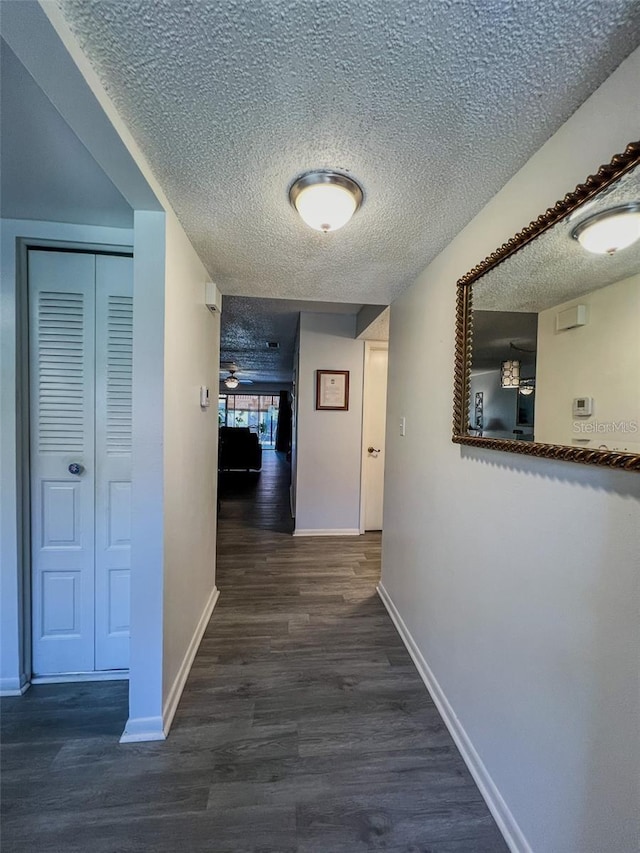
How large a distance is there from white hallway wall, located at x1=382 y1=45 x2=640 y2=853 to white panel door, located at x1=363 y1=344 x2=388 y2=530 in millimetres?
2079

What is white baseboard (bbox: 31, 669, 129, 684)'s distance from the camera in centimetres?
155

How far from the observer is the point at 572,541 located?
0.84m

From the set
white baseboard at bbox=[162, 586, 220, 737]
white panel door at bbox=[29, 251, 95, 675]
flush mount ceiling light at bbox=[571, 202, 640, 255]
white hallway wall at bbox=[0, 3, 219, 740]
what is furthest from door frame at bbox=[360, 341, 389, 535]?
flush mount ceiling light at bbox=[571, 202, 640, 255]

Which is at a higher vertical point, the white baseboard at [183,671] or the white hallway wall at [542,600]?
the white hallway wall at [542,600]

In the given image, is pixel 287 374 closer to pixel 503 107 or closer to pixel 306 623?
pixel 306 623

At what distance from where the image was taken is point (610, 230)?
29.2 inches

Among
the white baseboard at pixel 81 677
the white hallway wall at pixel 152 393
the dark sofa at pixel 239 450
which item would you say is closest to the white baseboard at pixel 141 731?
the white hallway wall at pixel 152 393

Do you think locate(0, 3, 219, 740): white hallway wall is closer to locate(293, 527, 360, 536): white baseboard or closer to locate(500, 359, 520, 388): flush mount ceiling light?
locate(500, 359, 520, 388): flush mount ceiling light

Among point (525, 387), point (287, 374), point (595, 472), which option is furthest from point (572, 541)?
point (287, 374)

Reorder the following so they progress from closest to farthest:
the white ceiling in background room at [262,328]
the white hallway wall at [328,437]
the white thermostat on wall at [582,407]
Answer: the white thermostat on wall at [582,407] < the white ceiling in background room at [262,328] < the white hallway wall at [328,437]

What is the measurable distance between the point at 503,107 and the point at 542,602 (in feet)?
4.56

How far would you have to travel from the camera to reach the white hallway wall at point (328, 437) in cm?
357

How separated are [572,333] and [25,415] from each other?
2.20m

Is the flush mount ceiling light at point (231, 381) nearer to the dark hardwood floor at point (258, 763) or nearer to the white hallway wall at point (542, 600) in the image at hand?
the dark hardwood floor at point (258, 763)
